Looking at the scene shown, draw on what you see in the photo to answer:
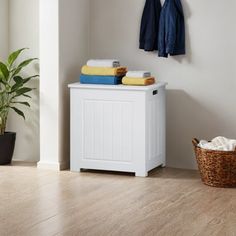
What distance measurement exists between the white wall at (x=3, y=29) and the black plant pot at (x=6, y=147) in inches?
28.4

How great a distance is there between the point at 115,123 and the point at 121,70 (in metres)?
0.46

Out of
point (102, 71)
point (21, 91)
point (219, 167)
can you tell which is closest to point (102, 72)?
point (102, 71)

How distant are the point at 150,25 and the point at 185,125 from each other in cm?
90

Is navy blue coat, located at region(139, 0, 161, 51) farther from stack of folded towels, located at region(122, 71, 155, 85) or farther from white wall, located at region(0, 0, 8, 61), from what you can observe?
white wall, located at region(0, 0, 8, 61)

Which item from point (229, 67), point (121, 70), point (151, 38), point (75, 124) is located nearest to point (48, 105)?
point (75, 124)

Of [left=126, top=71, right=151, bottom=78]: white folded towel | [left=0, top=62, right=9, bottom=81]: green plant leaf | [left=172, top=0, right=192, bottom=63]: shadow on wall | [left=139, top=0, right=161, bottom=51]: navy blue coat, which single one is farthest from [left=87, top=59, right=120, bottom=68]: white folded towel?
[left=0, top=62, right=9, bottom=81]: green plant leaf

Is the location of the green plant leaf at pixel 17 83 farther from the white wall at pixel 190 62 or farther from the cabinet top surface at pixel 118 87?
the white wall at pixel 190 62

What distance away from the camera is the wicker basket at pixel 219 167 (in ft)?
17.0

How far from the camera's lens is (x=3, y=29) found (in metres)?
6.19

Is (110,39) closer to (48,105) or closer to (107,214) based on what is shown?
(48,105)

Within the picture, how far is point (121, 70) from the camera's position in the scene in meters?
5.75

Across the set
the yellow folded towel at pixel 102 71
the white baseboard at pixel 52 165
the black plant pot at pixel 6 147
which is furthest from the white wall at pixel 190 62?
the black plant pot at pixel 6 147

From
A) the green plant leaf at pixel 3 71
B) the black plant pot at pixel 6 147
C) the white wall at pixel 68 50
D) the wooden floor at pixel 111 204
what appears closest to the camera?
the wooden floor at pixel 111 204

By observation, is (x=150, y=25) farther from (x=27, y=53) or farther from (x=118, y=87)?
(x=27, y=53)
